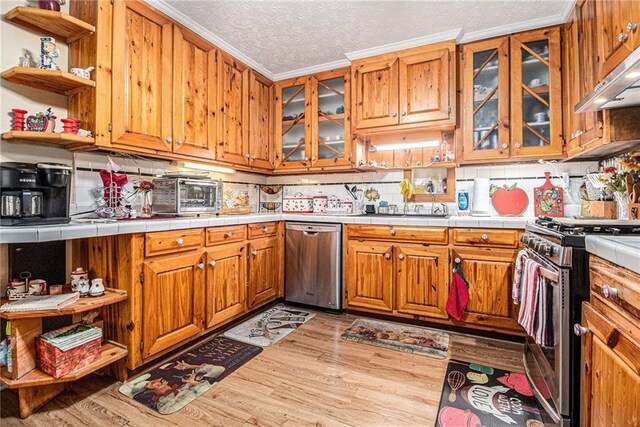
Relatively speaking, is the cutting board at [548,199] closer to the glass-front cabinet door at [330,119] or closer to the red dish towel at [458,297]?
the red dish towel at [458,297]

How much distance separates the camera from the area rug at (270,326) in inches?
95.4

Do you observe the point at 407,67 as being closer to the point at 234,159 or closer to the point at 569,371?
the point at 234,159

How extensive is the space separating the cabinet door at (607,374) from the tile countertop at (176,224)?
1.25 m

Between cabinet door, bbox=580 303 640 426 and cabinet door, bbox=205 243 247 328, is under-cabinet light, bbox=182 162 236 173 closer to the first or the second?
cabinet door, bbox=205 243 247 328

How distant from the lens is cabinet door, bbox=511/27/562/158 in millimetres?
2496

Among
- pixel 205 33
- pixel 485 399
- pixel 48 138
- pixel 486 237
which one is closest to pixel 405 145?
pixel 486 237

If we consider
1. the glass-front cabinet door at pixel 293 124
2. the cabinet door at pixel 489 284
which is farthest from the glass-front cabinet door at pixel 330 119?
the cabinet door at pixel 489 284

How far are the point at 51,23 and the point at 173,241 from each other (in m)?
1.50

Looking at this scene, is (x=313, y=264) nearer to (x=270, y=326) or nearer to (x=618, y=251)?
(x=270, y=326)

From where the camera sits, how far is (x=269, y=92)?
12.0 ft

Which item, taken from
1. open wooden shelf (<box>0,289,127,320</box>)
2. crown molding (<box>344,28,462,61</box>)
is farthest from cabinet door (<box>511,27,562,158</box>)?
open wooden shelf (<box>0,289,127,320</box>)

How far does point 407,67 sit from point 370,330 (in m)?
2.44

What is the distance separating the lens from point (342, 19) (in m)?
2.49

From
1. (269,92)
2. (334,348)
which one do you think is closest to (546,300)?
(334,348)
